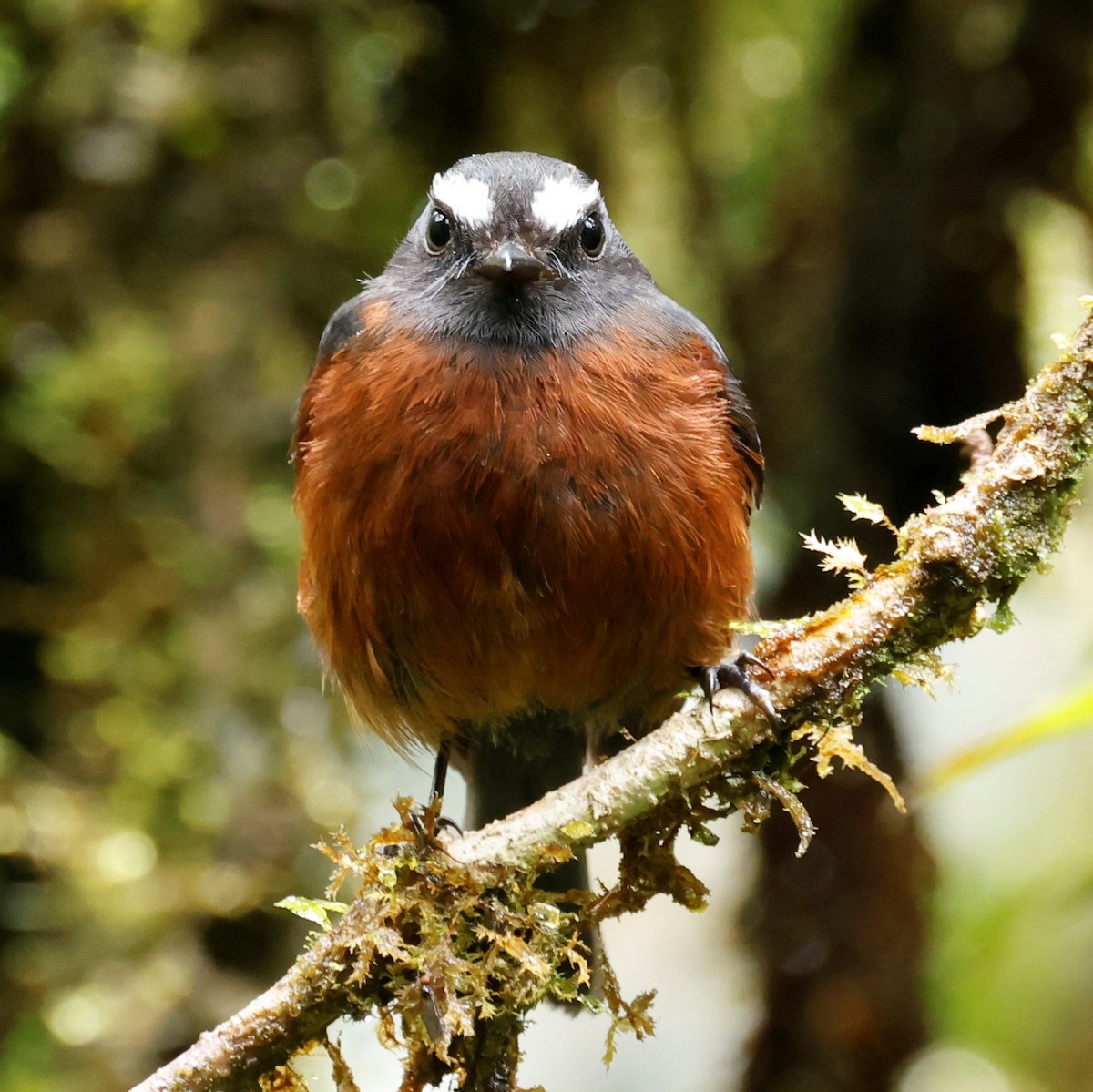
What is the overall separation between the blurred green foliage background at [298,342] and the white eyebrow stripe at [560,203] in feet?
4.82

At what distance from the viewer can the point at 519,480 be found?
289 cm

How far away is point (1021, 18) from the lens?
4359 millimetres

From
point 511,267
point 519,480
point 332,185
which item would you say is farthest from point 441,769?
point 332,185

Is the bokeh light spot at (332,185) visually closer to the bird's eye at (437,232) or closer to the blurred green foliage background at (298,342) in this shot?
the blurred green foliage background at (298,342)

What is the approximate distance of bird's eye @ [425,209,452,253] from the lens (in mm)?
3326

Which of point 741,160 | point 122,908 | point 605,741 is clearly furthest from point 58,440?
point 741,160

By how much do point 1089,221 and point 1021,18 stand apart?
0.69 m

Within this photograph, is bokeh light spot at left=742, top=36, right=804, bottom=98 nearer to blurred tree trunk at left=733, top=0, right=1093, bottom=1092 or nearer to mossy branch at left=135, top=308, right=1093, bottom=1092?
blurred tree trunk at left=733, top=0, right=1093, bottom=1092

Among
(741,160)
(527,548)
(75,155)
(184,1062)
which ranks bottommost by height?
(184,1062)

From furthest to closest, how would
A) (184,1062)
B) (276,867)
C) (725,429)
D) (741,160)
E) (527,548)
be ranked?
(741,160) < (276,867) < (725,429) < (527,548) < (184,1062)

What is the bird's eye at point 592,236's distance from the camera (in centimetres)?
333

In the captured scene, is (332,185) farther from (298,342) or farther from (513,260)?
(513,260)

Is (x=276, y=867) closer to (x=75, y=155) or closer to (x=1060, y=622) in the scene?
(x=75, y=155)

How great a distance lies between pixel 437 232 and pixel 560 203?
34cm
